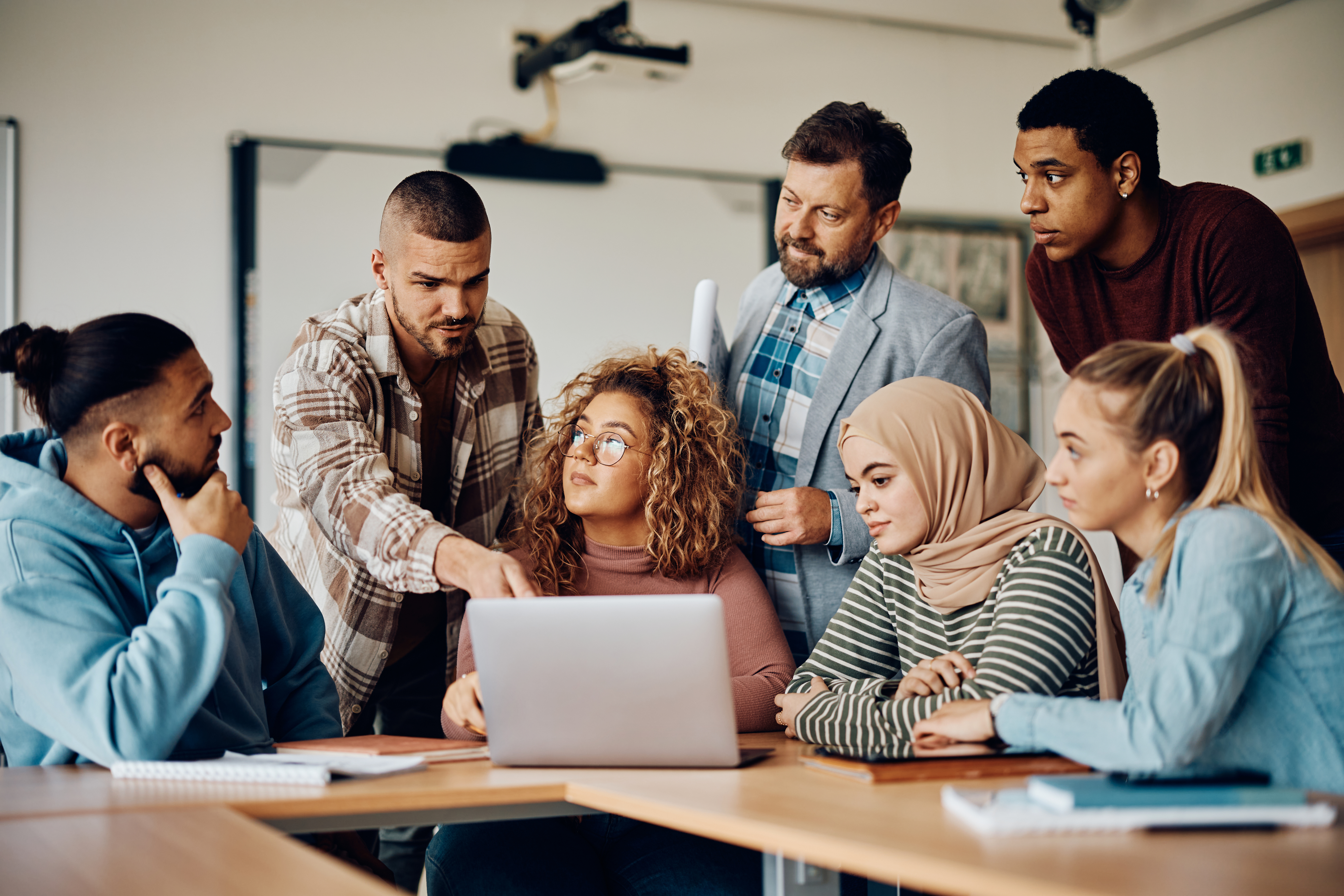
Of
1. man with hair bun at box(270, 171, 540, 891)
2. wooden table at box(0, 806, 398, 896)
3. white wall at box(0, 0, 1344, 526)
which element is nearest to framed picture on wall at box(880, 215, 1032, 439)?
white wall at box(0, 0, 1344, 526)

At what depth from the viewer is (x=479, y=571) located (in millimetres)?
1777

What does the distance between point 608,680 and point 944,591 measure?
2.00 ft

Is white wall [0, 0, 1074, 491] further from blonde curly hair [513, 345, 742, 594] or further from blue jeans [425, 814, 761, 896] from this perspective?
blue jeans [425, 814, 761, 896]

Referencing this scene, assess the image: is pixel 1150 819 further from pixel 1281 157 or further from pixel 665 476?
pixel 1281 157

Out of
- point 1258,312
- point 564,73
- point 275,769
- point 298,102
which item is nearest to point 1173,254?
point 1258,312

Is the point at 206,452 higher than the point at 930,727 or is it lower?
higher

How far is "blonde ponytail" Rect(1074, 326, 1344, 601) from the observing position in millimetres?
1402

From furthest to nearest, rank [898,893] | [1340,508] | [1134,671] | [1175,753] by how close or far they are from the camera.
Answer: [1340,508] → [898,893] → [1134,671] → [1175,753]

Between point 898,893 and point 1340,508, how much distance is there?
1064 millimetres

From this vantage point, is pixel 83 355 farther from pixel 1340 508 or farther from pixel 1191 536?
pixel 1340 508

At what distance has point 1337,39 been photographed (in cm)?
398

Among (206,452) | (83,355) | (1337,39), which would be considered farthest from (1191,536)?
(1337,39)

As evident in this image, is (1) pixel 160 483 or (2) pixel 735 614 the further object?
(2) pixel 735 614

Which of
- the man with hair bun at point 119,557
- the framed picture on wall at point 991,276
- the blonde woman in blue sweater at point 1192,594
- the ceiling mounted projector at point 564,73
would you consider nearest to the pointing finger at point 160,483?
the man with hair bun at point 119,557
